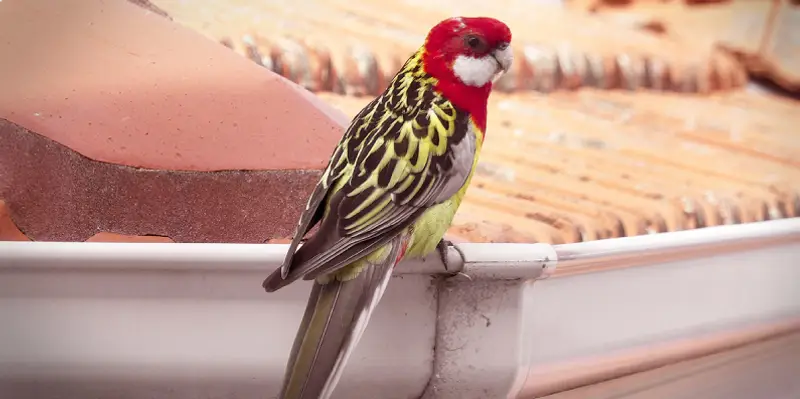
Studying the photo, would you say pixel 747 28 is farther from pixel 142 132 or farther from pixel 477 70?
pixel 142 132

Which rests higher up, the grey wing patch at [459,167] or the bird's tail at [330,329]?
the grey wing patch at [459,167]

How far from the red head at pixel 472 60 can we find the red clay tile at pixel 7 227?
478 mm

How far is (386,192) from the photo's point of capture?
A: 0.81m

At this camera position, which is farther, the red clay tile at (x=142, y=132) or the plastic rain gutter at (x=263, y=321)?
the red clay tile at (x=142, y=132)

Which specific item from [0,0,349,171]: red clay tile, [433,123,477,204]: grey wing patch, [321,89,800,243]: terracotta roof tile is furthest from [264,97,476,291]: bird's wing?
[321,89,800,243]: terracotta roof tile

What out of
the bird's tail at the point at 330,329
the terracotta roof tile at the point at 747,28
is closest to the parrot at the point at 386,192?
the bird's tail at the point at 330,329

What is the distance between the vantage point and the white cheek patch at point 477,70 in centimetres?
89

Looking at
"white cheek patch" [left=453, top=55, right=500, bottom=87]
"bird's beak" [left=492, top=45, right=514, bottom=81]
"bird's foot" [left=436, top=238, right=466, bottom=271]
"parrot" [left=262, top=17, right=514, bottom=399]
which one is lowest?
"bird's foot" [left=436, top=238, right=466, bottom=271]

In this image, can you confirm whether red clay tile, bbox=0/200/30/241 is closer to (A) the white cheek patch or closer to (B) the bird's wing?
(B) the bird's wing


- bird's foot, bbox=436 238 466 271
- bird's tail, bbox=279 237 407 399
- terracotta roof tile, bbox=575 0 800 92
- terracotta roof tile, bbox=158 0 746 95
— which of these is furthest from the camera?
terracotta roof tile, bbox=575 0 800 92

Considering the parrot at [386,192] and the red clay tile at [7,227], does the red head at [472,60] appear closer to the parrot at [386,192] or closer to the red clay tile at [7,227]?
the parrot at [386,192]

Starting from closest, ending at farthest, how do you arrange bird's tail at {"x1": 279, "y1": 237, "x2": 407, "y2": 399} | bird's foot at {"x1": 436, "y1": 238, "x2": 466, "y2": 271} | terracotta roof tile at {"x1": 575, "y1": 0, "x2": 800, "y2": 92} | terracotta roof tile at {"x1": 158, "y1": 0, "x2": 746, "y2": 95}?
bird's tail at {"x1": 279, "y1": 237, "x2": 407, "y2": 399}
bird's foot at {"x1": 436, "y1": 238, "x2": 466, "y2": 271}
terracotta roof tile at {"x1": 158, "y1": 0, "x2": 746, "y2": 95}
terracotta roof tile at {"x1": 575, "y1": 0, "x2": 800, "y2": 92}

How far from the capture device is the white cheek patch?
0.89m

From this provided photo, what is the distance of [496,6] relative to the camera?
1529 millimetres
